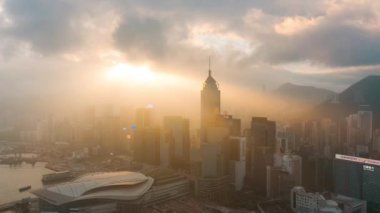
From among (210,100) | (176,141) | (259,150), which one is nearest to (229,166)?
(259,150)

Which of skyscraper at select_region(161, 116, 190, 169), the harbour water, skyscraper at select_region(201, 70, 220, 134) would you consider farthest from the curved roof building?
skyscraper at select_region(201, 70, 220, 134)

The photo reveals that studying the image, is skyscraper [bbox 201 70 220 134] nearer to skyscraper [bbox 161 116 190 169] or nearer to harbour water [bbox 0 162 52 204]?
skyscraper [bbox 161 116 190 169]

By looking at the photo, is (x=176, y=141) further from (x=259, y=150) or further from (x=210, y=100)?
(x=259, y=150)

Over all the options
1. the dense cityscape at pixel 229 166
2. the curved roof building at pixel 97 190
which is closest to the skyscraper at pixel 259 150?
the dense cityscape at pixel 229 166

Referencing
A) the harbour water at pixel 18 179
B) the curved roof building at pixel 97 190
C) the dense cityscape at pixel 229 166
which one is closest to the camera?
the curved roof building at pixel 97 190

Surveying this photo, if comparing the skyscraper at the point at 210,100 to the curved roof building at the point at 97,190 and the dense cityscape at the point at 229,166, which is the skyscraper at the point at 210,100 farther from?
the curved roof building at the point at 97,190
